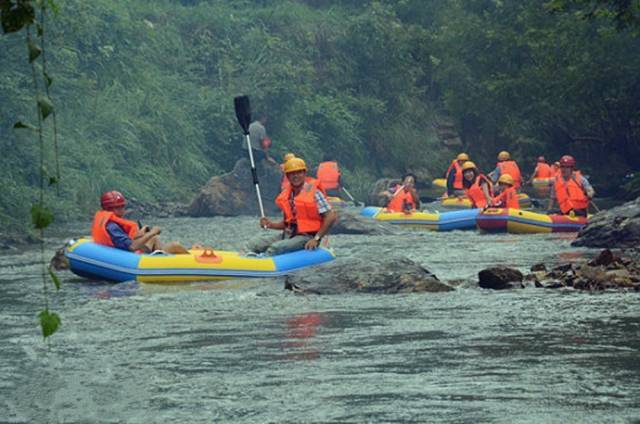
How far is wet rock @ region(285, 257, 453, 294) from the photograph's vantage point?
14.4 meters

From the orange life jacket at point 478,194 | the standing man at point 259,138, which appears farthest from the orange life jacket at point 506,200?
the standing man at point 259,138

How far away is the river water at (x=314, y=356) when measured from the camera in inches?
333

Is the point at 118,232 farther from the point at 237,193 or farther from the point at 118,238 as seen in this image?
the point at 237,193

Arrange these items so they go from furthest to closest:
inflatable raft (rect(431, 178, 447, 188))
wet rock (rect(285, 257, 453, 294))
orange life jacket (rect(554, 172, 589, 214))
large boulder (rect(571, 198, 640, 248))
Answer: inflatable raft (rect(431, 178, 447, 188))
orange life jacket (rect(554, 172, 589, 214))
large boulder (rect(571, 198, 640, 248))
wet rock (rect(285, 257, 453, 294))

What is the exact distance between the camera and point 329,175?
3200 cm

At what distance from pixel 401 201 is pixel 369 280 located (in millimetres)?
11836

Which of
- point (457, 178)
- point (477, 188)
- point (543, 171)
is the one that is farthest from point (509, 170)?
point (543, 171)

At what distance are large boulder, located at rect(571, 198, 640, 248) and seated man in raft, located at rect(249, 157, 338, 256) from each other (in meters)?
5.27

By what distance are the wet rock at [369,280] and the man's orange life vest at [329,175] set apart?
17.2 m

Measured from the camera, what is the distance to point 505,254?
63.4ft

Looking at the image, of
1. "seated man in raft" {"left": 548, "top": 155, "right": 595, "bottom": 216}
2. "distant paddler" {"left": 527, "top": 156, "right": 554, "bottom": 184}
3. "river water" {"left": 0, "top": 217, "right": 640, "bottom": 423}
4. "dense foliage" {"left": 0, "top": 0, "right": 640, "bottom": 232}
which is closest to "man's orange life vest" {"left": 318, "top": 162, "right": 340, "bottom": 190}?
"dense foliage" {"left": 0, "top": 0, "right": 640, "bottom": 232}

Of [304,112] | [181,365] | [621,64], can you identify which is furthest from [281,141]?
[181,365]

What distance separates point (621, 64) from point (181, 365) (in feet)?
74.1

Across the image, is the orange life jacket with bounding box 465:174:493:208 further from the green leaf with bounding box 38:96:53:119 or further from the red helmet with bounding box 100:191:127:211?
the green leaf with bounding box 38:96:53:119
